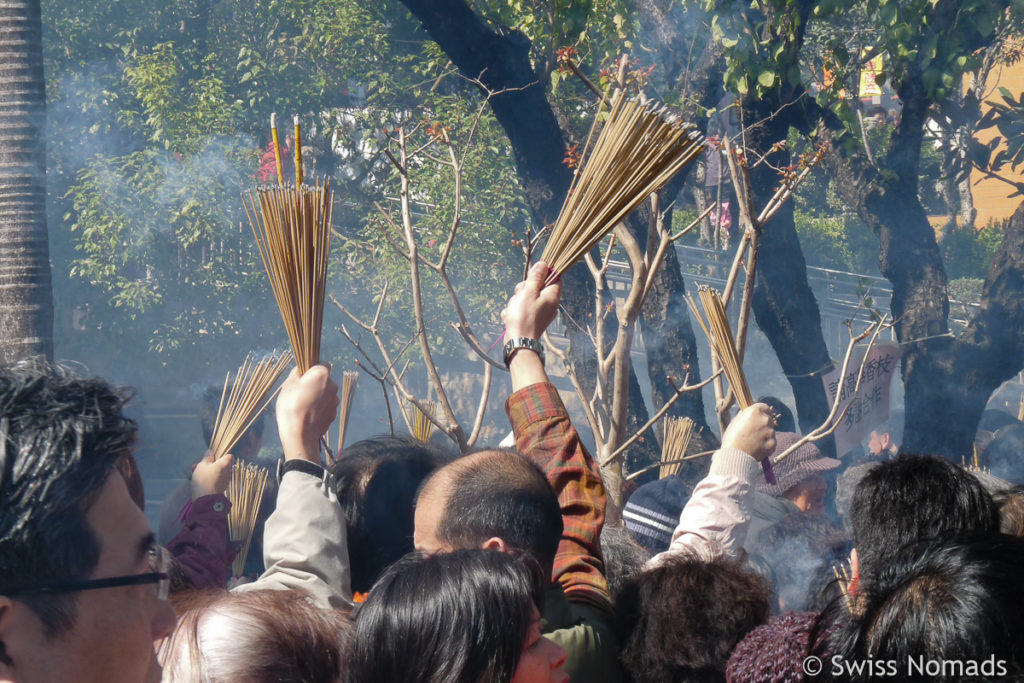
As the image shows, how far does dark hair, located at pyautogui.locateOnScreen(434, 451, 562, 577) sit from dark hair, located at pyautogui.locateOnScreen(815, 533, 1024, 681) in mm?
514

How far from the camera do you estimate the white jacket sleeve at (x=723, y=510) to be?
181 cm

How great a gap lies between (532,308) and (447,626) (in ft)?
2.60

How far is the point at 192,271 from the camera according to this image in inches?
294

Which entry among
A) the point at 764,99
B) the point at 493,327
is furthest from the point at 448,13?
the point at 493,327

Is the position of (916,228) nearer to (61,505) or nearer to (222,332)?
(61,505)

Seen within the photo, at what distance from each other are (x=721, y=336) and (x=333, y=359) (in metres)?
6.09

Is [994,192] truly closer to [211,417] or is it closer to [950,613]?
[211,417]

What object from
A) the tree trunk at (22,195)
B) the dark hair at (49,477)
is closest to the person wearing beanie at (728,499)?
the dark hair at (49,477)

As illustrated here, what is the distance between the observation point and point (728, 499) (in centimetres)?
182

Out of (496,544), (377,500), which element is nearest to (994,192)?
(377,500)

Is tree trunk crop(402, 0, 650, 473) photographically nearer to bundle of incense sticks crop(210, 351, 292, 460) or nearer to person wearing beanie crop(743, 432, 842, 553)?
person wearing beanie crop(743, 432, 842, 553)

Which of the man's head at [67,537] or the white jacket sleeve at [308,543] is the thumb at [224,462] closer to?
the white jacket sleeve at [308,543]

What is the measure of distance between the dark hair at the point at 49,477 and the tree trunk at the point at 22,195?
9.21 feet

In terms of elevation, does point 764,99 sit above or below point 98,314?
above
